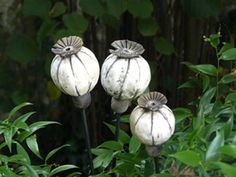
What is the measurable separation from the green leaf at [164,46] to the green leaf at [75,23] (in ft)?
0.81

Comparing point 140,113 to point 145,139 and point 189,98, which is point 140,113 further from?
point 189,98

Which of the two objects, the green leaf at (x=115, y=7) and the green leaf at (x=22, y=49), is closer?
the green leaf at (x=115, y=7)

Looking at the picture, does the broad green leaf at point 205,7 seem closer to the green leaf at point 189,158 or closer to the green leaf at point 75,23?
the green leaf at point 75,23

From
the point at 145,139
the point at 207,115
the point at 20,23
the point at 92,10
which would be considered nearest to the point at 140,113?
the point at 145,139

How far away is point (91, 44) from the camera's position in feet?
5.42

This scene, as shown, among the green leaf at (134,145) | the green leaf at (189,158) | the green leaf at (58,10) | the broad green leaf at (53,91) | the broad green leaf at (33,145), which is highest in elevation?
the green leaf at (58,10)

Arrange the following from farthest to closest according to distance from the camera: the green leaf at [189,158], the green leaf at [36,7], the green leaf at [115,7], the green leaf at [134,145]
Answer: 1. the green leaf at [36,7]
2. the green leaf at [115,7]
3. the green leaf at [134,145]
4. the green leaf at [189,158]

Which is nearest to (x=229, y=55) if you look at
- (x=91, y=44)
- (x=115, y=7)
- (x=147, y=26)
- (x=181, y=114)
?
(x=181, y=114)

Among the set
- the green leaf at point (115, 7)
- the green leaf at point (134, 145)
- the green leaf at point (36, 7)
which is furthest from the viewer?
the green leaf at point (36, 7)

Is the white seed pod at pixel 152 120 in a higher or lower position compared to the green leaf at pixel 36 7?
lower

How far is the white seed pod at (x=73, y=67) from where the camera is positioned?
2.23 ft

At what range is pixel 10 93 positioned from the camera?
1638 millimetres

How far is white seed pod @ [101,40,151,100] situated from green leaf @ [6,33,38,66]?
785 mm

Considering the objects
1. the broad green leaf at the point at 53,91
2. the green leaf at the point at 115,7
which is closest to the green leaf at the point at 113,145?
the green leaf at the point at 115,7
